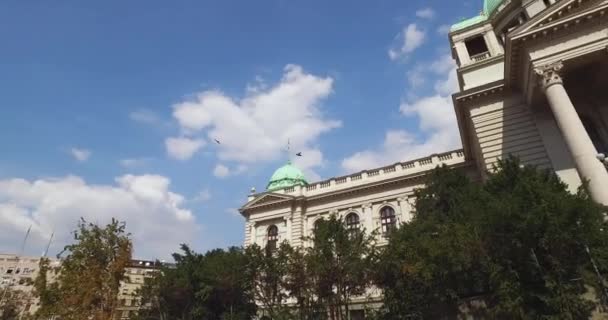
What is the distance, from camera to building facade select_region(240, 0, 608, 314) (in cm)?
1833

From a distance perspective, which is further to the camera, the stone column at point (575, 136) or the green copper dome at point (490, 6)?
the green copper dome at point (490, 6)

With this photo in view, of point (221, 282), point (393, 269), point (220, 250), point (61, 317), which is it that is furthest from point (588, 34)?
point (61, 317)

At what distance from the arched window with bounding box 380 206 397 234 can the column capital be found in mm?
18640

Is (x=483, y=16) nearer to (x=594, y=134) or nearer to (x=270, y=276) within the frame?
(x=594, y=134)

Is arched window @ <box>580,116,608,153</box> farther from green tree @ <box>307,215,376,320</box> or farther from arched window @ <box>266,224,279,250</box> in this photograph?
arched window @ <box>266,224,279,250</box>

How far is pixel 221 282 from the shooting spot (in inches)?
991

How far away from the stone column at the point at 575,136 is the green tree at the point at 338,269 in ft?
33.3

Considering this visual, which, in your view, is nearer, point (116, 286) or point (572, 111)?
point (572, 111)

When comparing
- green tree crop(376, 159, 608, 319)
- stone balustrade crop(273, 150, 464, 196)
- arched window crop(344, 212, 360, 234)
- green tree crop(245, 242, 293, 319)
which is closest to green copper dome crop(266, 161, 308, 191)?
stone balustrade crop(273, 150, 464, 196)

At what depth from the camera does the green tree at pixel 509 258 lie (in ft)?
40.2

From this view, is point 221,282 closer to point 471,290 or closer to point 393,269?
point 393,269

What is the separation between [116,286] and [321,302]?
11585 mm

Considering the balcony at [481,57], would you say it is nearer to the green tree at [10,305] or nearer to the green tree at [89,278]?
the green tree at [89,278]

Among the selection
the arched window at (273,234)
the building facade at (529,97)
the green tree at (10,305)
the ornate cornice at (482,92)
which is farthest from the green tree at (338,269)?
the green tree at (10,305)
